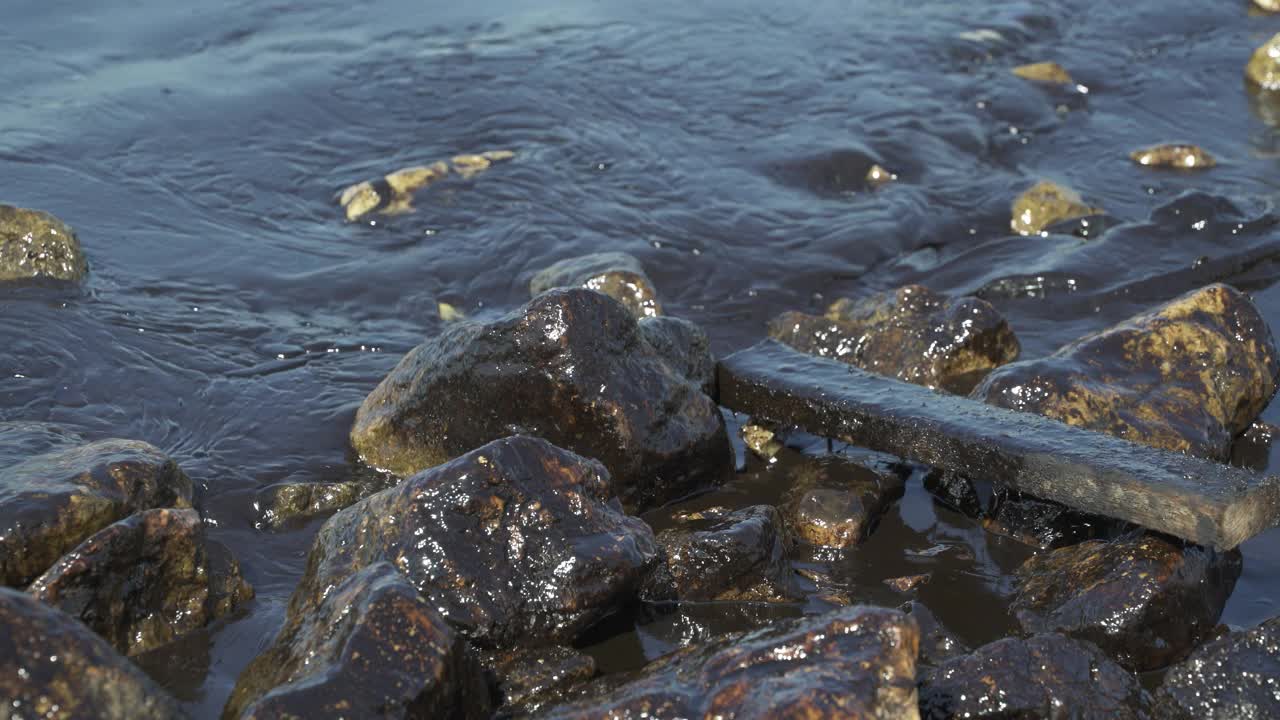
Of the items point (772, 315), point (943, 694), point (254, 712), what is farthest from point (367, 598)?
point (772, 315)

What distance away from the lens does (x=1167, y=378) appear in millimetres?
5922

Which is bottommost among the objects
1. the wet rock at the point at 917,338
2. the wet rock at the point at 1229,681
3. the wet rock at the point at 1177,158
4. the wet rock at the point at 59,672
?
the wet rock at the point at 1177,158

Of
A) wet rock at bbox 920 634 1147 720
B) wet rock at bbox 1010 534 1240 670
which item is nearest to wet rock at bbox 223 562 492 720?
wet rock at bbox 920 634 1147 720

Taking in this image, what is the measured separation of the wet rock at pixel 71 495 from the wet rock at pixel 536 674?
146 centimetres

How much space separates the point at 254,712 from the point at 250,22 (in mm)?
9932

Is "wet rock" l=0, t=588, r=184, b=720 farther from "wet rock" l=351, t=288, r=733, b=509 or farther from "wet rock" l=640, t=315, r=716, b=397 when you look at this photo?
"wet rock" l=640, t=315, r=716, b=397

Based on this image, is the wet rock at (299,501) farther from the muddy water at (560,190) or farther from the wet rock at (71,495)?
the wet rock at (71,495)

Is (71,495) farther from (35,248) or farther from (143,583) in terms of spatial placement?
(35,248)

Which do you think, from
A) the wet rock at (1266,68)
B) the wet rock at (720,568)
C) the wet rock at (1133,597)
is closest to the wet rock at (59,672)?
the wet rock at (720,568)

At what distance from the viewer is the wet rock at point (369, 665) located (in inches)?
138

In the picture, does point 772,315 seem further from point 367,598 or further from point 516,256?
point 367,598

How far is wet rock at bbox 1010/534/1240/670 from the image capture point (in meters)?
4.55

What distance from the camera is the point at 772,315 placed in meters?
7.81

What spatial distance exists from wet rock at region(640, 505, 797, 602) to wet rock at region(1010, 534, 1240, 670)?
0.88 m
